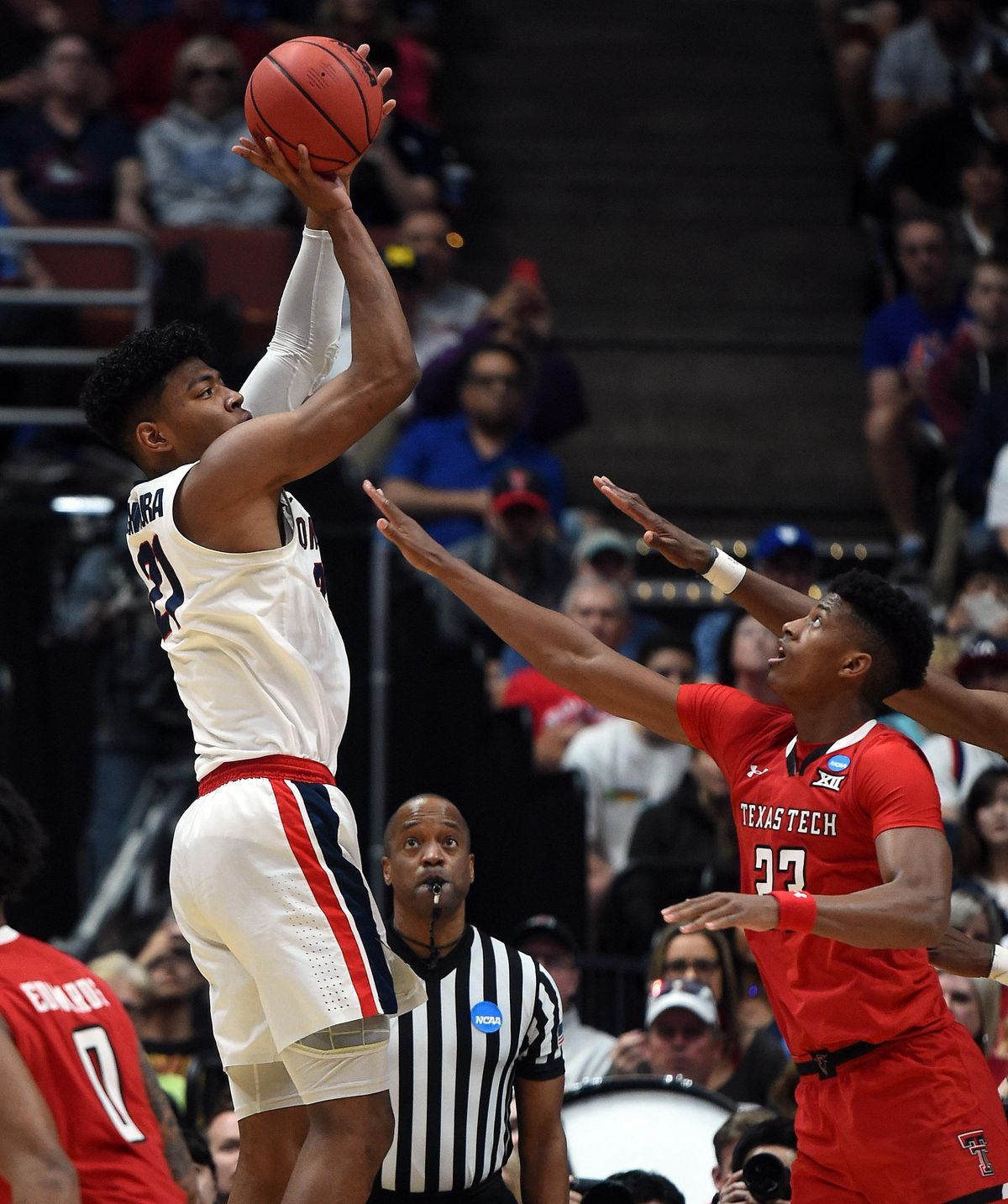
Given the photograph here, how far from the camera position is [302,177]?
4812 mm

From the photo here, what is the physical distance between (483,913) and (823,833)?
3.91 m

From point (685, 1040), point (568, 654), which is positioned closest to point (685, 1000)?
point (685, 1040)

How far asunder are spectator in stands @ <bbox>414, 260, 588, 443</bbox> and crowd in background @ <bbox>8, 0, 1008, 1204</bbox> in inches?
0.8

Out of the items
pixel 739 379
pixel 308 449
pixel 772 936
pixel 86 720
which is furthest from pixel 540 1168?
pixel 739 379

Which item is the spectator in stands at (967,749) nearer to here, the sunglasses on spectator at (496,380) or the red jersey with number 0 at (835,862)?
the sunglasses on spectator at (496,380)

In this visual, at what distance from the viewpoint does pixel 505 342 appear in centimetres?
1038

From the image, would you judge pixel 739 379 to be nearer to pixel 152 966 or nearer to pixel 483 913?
pixel 483 913

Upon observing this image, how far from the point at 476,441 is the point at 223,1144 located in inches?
182

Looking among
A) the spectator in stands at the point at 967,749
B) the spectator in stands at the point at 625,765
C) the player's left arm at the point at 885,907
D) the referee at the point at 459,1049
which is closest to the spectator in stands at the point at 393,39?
the spectator in stands at the point at 625,765

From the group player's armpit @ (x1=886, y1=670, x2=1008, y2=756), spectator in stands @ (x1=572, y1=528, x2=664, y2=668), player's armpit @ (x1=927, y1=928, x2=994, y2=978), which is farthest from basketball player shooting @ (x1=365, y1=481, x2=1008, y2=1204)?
spectator in stands @ (x1=572, y1=528, x2=664, y2=668)

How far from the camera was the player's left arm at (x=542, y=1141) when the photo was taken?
220 inches

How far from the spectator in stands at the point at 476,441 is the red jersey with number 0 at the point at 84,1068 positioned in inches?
237

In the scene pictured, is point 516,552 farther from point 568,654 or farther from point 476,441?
point 568,654

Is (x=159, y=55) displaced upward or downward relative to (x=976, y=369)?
upward
